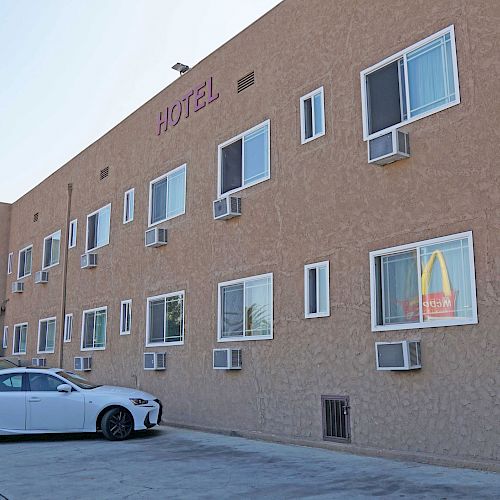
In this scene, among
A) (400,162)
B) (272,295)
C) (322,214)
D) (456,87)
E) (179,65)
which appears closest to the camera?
(456,87)

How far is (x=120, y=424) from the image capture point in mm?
12422

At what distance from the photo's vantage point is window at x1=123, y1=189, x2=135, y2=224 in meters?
17.9

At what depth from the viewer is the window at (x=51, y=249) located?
22625mm

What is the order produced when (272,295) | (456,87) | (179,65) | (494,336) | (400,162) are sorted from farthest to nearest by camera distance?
(179,65) < (272,295) < (400,162) < (456,87) < (494,336)

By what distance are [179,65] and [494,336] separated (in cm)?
1110

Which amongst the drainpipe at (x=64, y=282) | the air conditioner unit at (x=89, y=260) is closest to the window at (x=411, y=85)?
the air conditioner unit at (x=89, y=260)

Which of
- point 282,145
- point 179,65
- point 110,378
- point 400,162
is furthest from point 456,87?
point 110,378

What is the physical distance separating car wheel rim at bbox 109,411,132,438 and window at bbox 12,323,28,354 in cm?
1325

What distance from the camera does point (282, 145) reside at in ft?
40.6

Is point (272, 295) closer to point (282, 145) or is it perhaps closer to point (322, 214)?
point (322, 214)

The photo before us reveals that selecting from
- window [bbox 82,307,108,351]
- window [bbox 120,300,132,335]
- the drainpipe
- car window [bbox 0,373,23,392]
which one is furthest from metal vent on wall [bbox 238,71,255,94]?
the drainpipe

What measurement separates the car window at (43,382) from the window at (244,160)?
4965mm

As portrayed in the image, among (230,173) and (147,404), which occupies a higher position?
(230,173)

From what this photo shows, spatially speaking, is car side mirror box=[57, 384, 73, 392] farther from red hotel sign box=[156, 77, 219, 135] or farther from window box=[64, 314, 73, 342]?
window box=[64, 314, 73, 342]
